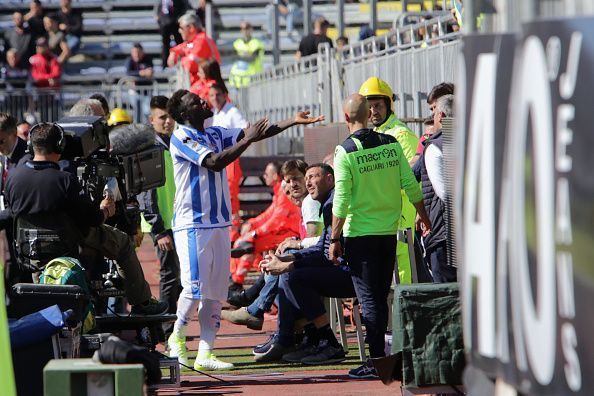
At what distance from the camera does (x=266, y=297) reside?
34.9ft

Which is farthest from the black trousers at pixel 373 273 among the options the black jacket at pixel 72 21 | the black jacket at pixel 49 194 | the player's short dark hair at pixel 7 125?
the black jacket at pixel 72 21

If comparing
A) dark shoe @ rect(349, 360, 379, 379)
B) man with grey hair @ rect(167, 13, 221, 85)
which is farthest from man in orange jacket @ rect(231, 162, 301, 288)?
man with grey hair @ rect(167, 13, 221, 85)

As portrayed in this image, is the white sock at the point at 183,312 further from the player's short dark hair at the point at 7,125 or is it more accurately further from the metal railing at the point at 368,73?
the metal railing at the point at 368,73

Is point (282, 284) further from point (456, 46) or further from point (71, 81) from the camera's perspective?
point (71, 81)

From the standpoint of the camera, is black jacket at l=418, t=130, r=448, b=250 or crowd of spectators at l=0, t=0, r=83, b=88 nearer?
black jacket at l=418, t=130, r=448, b=250

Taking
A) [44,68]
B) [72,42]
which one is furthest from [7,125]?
[72,42]

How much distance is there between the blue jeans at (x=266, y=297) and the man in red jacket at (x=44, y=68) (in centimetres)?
1621

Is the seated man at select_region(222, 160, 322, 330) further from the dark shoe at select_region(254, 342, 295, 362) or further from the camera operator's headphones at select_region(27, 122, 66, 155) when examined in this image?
the camera operator's headphones at select_region(27, 122, 66, 155)

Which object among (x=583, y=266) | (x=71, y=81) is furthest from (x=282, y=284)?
(x=71, y=81)

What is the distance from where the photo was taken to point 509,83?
394 cm

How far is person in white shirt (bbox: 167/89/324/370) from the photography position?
9.20 meters

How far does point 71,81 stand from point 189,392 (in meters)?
19.5

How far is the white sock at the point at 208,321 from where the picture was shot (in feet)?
31.0

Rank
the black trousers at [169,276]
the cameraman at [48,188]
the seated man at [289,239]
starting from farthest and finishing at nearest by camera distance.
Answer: the black trousers at [169,276], the seated man at [289,239], the cameraman at [48,188]
